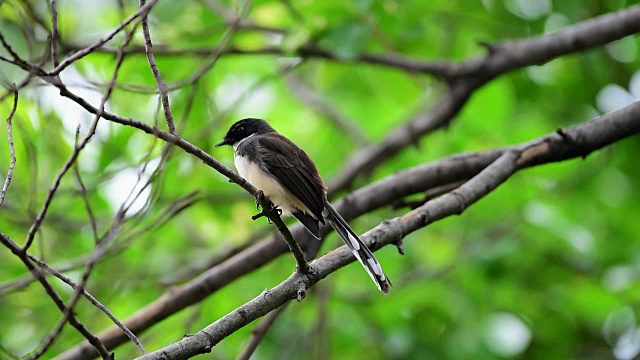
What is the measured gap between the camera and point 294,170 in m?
4.45

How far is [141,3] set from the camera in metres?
3.12

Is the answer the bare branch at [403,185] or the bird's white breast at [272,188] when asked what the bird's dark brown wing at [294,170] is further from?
the bare branch at [403,185]

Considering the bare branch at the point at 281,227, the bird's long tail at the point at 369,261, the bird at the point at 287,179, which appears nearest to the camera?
the bare branch at the point at 281,227

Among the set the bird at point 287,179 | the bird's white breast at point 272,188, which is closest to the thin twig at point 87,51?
the bird at point 287,179

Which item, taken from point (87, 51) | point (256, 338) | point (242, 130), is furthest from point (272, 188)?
point (87, 51)

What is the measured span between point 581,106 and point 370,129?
2.37 meters

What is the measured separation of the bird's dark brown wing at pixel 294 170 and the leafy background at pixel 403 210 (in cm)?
91

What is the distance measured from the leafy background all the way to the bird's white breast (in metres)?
1.03

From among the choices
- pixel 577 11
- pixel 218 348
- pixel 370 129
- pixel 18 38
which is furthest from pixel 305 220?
pixel 370 129

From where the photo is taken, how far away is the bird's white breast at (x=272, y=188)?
14.4 ft

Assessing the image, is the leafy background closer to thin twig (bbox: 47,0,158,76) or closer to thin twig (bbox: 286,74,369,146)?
thin twig (bbox: 286,74,369,146)

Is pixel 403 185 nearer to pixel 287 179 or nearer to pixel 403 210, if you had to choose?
pixel 287 179

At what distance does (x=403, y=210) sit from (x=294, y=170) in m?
1.96

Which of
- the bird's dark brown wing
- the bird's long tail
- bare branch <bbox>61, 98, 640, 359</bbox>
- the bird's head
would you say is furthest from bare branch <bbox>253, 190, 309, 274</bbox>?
the bird's head
